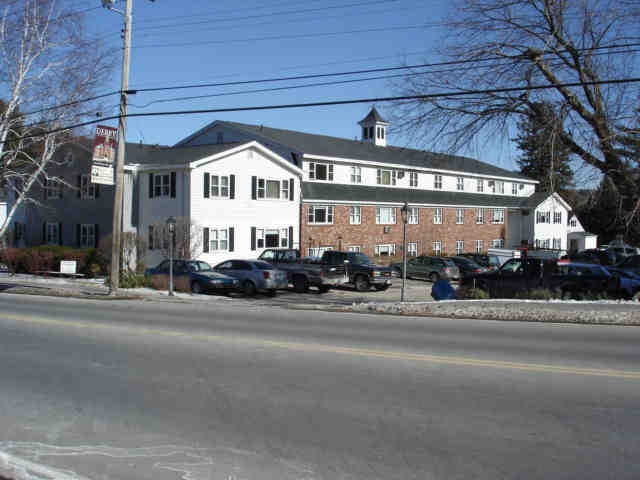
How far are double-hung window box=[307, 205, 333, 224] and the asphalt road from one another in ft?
84.9

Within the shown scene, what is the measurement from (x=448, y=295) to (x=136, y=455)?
15.0m

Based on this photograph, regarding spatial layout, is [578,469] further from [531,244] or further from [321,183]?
[531,244]

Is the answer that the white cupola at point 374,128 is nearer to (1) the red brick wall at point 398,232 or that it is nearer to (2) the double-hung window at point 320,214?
(1) the red brick wall at point 398,232

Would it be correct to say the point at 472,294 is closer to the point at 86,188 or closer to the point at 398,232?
the point at 398,232

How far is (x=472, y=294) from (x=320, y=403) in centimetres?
1403

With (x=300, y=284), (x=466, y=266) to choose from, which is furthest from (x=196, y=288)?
(x=466, y=266)

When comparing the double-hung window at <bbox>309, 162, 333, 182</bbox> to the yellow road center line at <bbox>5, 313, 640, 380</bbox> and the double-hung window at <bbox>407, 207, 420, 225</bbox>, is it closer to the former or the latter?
the double-hung window at <bbox>407, 207, 420, 225</bbox>

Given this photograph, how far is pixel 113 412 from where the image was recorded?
6.98 metres

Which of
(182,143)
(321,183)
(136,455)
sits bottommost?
(136,455)

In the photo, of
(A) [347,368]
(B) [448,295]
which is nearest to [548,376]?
(A) [347,368]

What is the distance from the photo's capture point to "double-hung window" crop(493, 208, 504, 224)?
53.9 meters

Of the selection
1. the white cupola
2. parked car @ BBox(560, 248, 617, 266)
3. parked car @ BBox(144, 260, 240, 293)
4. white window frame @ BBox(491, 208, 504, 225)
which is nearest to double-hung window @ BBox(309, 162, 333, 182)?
the white cupola

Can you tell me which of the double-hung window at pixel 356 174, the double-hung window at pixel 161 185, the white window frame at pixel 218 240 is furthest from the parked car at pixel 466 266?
the double-hung window at pixel 161 185

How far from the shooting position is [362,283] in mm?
27812
